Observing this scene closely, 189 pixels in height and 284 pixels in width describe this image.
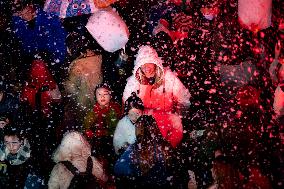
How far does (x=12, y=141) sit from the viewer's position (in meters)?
5.76

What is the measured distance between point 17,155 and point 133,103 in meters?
1.74

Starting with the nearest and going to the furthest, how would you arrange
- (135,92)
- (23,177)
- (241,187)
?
1. (241,187)
2. (23,177)
3. (135,92)

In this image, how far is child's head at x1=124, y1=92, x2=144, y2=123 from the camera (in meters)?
5.82

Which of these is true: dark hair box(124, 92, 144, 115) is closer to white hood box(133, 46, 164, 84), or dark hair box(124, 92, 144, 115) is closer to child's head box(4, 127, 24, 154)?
white hood box(133, 46, 164, 84)

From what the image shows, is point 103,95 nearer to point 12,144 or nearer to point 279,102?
point 12,144

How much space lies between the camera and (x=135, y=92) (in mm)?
6340

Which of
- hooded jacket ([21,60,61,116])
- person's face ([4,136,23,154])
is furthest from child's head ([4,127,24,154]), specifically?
hooded jacket ([21,60,61,116])

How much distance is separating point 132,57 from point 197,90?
1.18 metres

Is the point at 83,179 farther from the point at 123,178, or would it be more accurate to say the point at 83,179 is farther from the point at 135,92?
the point at 135,92

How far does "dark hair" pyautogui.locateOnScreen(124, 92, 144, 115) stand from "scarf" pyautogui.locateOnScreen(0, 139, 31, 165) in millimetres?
1466

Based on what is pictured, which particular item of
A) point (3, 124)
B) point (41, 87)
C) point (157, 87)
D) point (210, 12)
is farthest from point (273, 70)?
point (3, 124)

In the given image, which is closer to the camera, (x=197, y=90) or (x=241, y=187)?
(x=241, y=187)

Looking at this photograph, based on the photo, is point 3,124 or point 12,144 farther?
point 3,124

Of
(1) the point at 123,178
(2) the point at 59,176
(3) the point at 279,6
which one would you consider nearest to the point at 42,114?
(2) the point at 59,176
